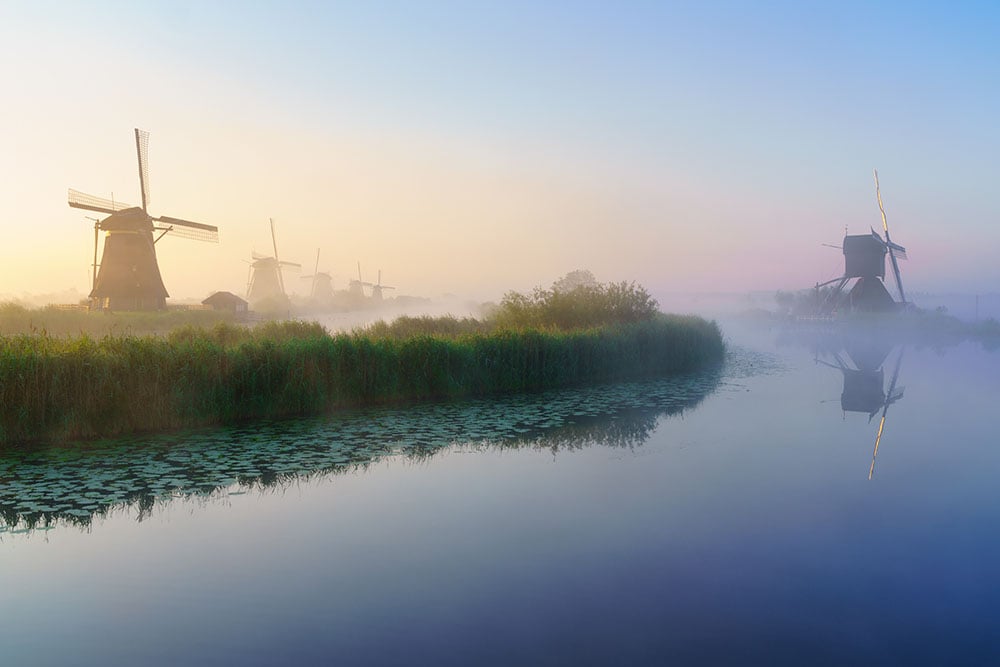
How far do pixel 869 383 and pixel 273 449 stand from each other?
729 inches

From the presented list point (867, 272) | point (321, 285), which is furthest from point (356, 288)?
point (867, 272)

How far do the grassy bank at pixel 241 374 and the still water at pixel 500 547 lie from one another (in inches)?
38.7

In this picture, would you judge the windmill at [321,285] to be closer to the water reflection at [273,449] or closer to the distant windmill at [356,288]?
the distant windmill at [356,288]

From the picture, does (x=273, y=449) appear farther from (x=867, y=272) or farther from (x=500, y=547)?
(x=867, y=272)

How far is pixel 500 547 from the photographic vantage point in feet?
20.1

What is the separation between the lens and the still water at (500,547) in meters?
4.40

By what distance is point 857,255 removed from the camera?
159ft

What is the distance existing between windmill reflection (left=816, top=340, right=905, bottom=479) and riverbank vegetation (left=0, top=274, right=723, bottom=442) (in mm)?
5991

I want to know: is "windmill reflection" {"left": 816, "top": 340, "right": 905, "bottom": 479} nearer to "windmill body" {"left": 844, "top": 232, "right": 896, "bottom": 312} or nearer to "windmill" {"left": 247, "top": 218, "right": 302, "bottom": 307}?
"windmill body" {"left": 844, "top": 232, "right": 896, "bottom": 312}

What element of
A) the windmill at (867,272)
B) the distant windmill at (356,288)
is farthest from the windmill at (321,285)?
the windmill at (867,272)

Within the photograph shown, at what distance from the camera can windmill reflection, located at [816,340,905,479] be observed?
1499cm

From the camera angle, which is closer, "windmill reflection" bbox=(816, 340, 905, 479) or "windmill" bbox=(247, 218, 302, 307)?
"windmill reflection" bbox=(816, 340, 905, 479)

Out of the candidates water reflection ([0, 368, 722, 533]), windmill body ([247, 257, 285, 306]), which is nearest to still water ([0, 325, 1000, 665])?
water reflection ([0, 368, 722, 533])

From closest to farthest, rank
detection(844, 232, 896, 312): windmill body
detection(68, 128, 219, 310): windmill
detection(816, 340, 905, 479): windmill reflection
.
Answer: detection(816, 340, 905, 479): windmill reflection < detection(68, 128, 219, 310): windmill < detection(844, 232, 896, 312): windmill body
